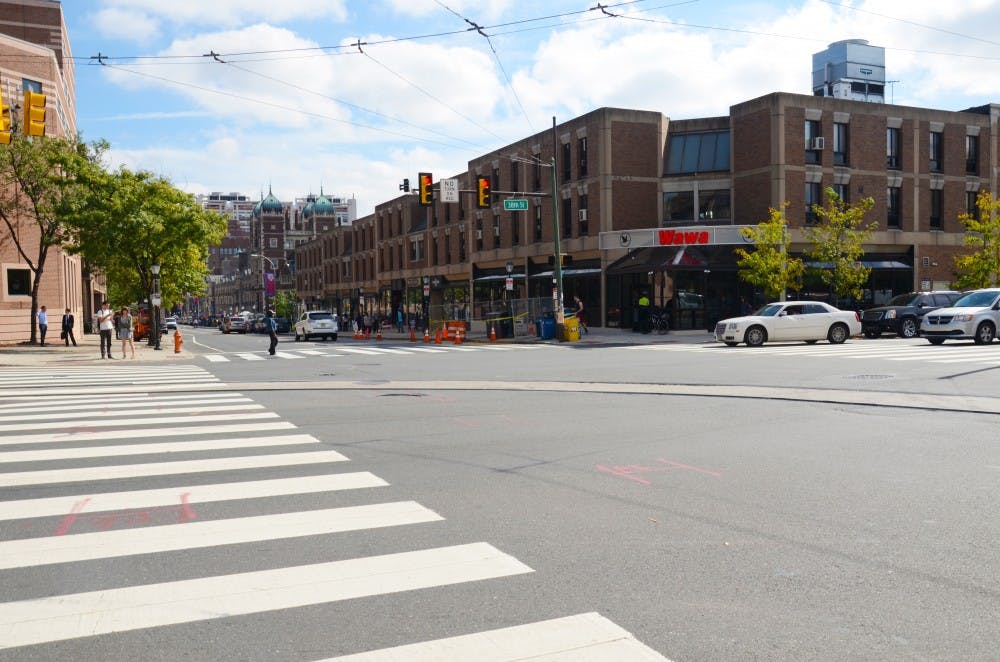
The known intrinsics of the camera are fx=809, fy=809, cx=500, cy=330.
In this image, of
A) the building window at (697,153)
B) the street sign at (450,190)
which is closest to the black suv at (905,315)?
the building window at (697,153)

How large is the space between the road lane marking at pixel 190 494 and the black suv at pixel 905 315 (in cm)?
2859

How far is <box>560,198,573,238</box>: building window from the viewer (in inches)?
1783

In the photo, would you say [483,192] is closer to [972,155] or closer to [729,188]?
[729,188]

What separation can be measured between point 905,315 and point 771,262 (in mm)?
6186

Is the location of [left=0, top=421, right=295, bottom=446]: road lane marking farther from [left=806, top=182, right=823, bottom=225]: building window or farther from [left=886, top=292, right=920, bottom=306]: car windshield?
[left=806, top=182, right=823, bottom=225]: building window

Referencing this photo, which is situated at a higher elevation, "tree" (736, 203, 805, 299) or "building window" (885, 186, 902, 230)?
"building window" (885, 186, 902, 230)

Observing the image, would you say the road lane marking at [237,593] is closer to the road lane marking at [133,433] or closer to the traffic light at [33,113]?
the road lane marking at [133,433]

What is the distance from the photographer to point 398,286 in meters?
71.8

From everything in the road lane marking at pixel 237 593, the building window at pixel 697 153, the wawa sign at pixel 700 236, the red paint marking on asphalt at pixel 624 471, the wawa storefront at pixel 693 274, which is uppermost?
the building window at pixel 697 153

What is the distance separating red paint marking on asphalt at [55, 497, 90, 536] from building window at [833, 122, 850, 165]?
4146cm

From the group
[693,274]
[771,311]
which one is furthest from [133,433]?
[693,274]

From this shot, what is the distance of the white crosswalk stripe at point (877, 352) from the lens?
65.1ft

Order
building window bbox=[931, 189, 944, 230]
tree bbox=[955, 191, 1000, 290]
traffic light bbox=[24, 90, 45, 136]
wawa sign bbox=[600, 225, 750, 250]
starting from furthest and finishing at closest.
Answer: building window bbox=[931, 189, 944, 230], wawa sign bbox=[600, 225, 750, 250], tree bbox=[955, 191, 1000, 290], traffic light bbox=[24, 90, 45, 136]

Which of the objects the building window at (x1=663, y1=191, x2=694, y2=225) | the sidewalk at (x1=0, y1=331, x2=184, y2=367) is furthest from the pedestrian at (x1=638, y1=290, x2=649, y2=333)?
the sidewalk at (x1=0, y1=331, x2=184, y2=367)
